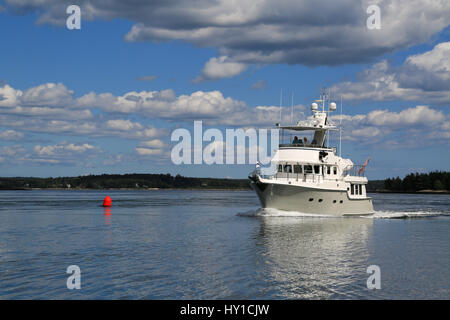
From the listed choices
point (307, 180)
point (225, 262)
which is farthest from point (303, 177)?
point (225, 262)

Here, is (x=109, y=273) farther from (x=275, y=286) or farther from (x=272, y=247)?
(x=272, y=247)

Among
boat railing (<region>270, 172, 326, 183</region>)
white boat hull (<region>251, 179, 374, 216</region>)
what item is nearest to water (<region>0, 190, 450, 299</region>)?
white boat hull (<region>251, 179, 374, 216</region>)

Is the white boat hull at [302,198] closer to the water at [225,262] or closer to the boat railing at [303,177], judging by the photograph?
the boat railing at [303,177]

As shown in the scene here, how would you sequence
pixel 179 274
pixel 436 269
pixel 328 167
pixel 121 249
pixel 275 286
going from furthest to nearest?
1. pixel 328 167
2. pixel 121 249
3. pixel 436 269
4. pixel 179 274
5. pixel 275 286

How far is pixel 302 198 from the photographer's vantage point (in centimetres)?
5069

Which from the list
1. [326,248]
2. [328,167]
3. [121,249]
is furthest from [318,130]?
[121,249]

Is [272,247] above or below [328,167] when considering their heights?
below

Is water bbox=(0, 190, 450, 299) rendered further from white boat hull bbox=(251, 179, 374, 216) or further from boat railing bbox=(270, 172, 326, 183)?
boat railing bbox=(270, 172, 326, 183)

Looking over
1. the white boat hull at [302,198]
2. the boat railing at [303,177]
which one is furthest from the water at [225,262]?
the boat railing at [303,177]

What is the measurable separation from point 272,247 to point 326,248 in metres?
3.64

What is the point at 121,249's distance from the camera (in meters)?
31.9

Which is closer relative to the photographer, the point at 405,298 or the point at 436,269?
the point at 405,298

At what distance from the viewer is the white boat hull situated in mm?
50344

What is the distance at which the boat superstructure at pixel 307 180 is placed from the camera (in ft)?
166
